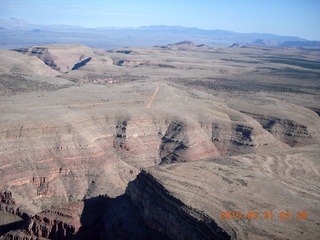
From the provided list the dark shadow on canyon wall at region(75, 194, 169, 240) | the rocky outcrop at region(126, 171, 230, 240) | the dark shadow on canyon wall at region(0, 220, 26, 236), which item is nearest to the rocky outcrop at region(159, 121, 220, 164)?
the dark shadow on canyon wall at region(75, 194, 169, 240)

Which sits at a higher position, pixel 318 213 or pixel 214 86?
pixel 318 213

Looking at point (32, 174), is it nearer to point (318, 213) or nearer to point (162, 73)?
point (318, 213)

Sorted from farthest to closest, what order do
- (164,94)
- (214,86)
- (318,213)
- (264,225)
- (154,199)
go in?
(214,86)
(164,94)
(154,199)
(318,213)
(264,225)

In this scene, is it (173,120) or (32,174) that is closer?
(32,174)

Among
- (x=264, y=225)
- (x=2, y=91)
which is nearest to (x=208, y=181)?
(x=264, y=225)

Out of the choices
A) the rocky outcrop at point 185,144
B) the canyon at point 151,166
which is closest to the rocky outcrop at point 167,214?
the canyon at point 151,166

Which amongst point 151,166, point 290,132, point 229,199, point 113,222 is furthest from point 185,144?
point 229,199
